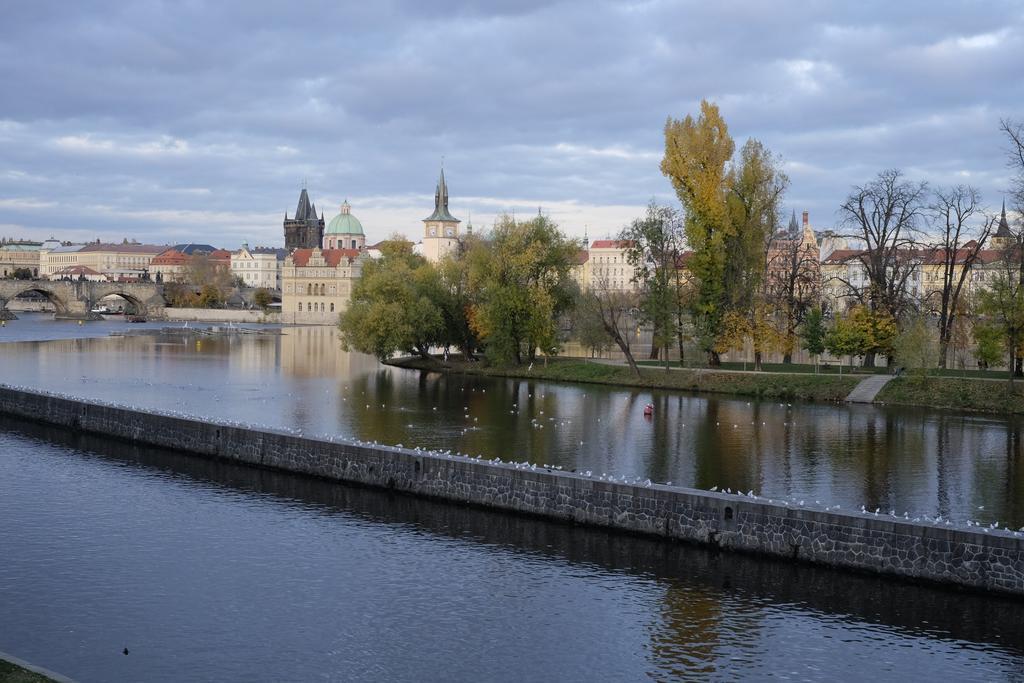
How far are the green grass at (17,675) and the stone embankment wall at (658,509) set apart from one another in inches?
545

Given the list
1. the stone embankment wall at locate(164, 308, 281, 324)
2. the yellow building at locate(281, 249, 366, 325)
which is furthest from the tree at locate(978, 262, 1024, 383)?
the yellow building at locate(281, 249, 366, 325)

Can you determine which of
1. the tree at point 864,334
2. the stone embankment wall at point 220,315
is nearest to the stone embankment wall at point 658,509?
the tree at point 864,334

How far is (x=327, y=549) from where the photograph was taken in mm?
23891

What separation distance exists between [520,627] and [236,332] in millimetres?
110559

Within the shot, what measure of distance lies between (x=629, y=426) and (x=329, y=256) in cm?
14080

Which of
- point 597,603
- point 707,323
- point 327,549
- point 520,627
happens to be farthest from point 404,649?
point 707,323

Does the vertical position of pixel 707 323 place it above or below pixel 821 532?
above

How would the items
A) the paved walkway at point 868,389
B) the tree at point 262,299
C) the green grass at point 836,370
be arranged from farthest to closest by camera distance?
the tree at point 262,299
the green grass at point 836,370
the paved walkway at point 868,389

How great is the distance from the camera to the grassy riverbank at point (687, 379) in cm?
5497

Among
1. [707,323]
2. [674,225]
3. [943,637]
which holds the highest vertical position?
[674,225]

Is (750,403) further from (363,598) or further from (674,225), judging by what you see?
(363,598)

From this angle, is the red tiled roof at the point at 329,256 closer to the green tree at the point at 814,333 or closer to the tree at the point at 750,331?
the tree at the point at 750,331

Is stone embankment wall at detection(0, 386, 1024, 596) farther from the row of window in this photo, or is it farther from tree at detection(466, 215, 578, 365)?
the row of window

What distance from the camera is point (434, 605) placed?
20.2 meters
